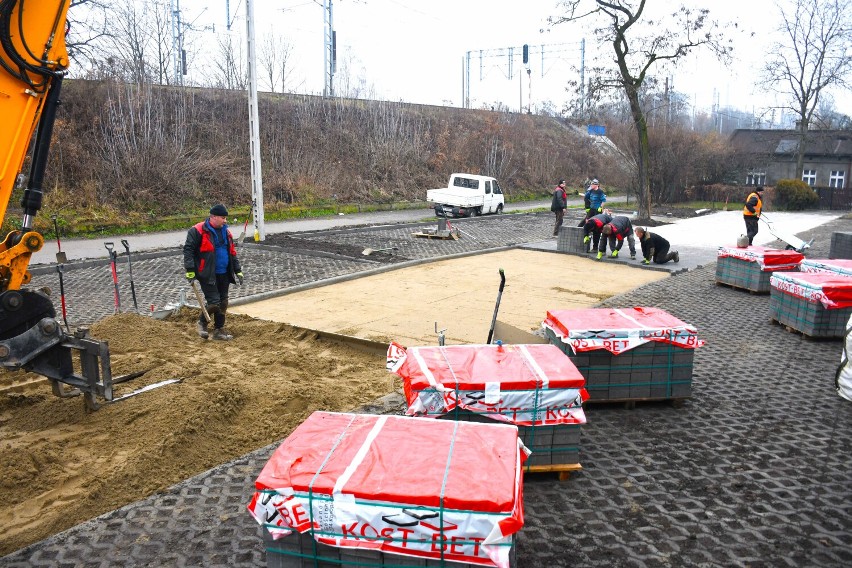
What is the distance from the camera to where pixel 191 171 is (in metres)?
27.2

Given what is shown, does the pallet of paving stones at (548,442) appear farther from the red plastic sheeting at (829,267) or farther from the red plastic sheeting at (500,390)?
the red plastic sheeting at (829,267)

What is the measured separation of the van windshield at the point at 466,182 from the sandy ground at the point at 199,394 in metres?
18.1

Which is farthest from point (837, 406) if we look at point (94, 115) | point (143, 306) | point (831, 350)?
point (94, 115)

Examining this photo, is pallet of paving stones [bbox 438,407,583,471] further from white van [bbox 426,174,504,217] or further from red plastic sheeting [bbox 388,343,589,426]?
white van [bbox 426,174,504,217]

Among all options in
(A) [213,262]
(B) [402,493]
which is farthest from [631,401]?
(A) [213,262]

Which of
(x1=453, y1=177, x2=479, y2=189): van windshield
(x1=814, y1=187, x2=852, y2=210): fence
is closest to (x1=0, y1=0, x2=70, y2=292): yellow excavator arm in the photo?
(x1=453, y1=177, x2=479, y2=189): van windshield

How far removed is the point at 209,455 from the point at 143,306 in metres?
6.18

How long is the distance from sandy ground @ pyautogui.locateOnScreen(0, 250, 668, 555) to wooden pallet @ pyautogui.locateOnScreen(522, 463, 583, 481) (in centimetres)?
233

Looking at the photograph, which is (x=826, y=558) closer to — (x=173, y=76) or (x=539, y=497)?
(x=539, y=497)

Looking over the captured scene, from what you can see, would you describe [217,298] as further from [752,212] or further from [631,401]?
[752,212]

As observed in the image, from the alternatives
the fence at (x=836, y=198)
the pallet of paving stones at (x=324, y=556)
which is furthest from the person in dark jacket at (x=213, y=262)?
the fence at (x=836, y=198)

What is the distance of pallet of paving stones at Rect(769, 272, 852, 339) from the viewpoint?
9625 millimetres

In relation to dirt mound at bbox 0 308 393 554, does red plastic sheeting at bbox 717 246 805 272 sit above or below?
above

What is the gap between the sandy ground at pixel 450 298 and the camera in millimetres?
10312
